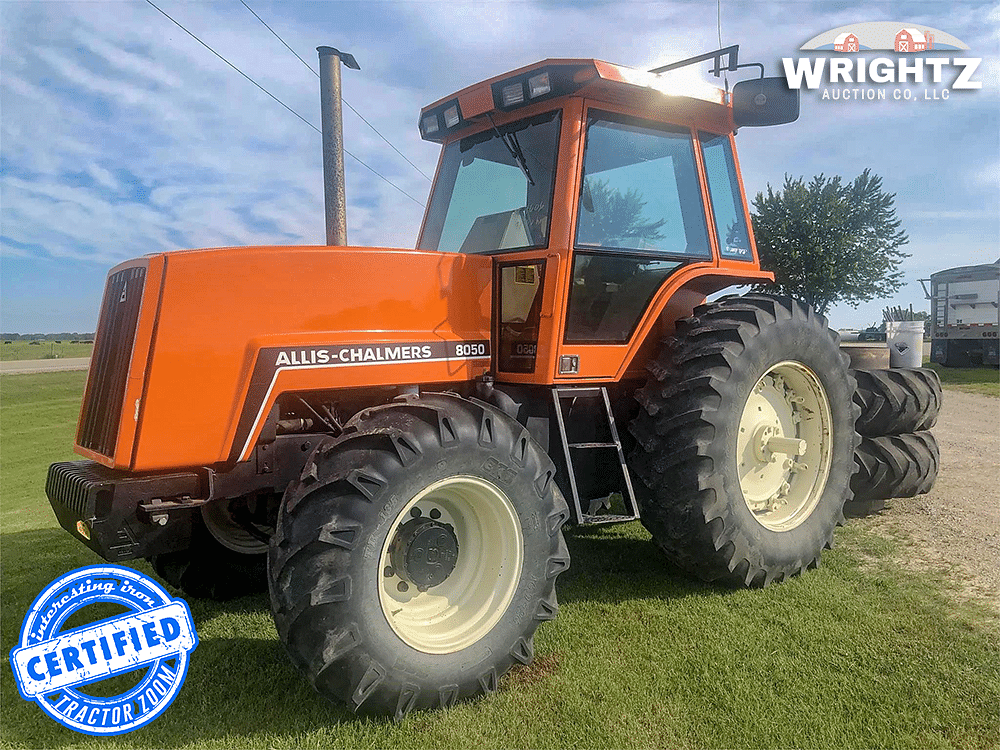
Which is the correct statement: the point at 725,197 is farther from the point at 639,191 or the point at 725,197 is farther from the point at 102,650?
the point at 102,650

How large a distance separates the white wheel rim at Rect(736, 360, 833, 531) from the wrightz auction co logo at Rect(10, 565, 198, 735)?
3.30 m

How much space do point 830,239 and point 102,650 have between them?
2214 cm

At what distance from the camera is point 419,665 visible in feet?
9.72

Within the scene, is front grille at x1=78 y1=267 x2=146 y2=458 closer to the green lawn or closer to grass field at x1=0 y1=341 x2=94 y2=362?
the green lawn

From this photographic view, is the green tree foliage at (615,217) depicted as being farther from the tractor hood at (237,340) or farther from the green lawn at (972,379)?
the green lawn at (972,379)

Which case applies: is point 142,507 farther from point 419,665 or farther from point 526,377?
point 526,377

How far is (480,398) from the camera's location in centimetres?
394

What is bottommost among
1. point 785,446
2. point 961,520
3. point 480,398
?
point 961,520

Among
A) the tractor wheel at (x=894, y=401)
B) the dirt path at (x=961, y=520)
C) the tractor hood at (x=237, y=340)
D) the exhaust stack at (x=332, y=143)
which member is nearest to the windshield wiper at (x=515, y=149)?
the tractor hood at (x=237, y=340)

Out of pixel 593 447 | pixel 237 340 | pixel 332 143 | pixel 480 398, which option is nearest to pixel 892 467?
pixel 593 447

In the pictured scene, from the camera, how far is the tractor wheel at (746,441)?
3889mm

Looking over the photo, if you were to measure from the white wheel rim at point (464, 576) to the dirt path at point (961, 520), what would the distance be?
2.75m

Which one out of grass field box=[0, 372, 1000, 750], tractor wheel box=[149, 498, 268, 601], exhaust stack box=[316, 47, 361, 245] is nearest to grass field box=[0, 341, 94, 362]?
exhaust stack box=[316, 47, 361, 245]

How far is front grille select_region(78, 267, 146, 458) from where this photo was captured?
3080 mm
